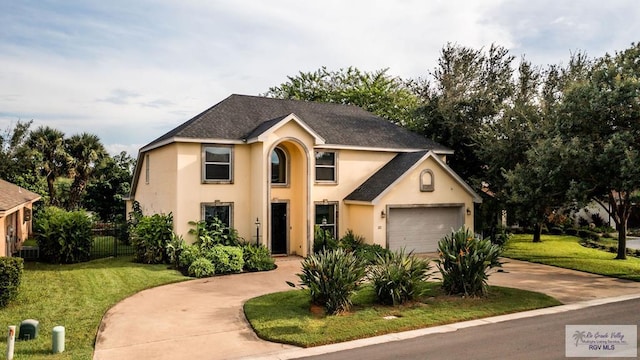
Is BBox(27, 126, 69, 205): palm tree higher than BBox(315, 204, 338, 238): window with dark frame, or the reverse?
BBox(27, 126, 69, 205): palm tree

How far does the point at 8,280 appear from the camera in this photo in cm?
1247

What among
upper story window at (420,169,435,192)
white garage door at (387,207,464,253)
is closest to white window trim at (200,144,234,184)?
white garage door at (387,207,464,253)

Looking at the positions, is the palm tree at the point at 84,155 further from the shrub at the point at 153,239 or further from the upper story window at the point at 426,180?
the upper story window at the point at 426,180

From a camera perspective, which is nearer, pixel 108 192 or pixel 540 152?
pixel 540 152

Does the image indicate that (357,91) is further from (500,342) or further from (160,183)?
(500,342)

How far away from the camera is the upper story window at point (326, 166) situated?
22.8 m

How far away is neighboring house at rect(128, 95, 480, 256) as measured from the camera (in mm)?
20656

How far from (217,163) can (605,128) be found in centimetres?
1568

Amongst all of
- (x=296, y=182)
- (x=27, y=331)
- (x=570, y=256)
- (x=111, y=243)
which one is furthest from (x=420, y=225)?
(x=27, y=331)

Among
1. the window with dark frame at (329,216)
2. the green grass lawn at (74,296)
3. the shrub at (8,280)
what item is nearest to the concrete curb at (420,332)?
the green grass lawn at (74,296)

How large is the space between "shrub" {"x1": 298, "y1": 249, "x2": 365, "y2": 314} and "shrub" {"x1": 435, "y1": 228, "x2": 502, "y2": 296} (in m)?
2.97

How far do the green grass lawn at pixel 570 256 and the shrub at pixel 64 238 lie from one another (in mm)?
19407

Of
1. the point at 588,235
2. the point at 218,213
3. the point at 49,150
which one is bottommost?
the point at 588,235

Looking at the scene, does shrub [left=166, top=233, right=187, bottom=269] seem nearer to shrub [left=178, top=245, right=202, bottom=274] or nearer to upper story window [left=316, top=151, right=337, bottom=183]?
shrub [left=178, top=245, right=202, bottom=274]
